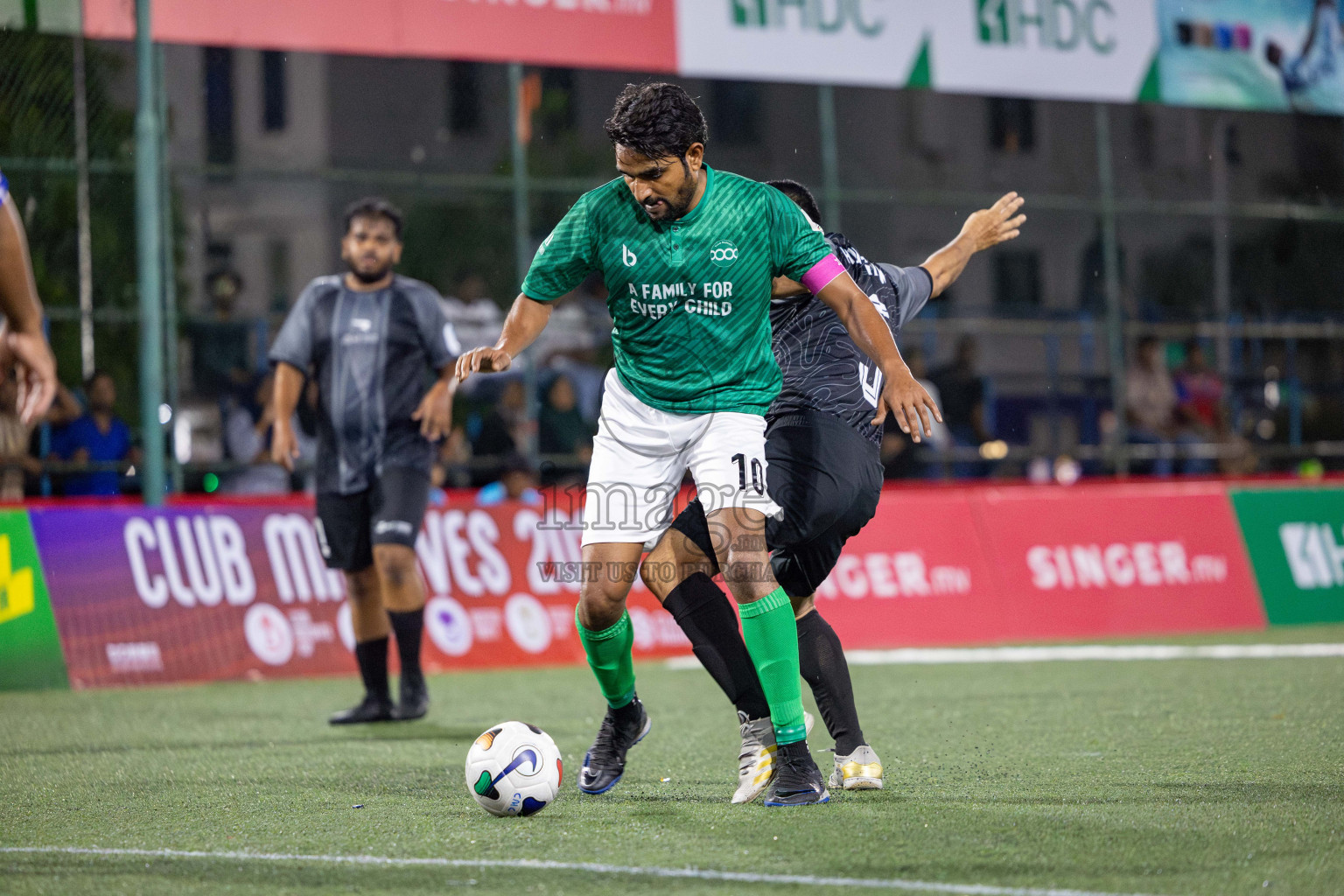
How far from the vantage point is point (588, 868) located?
3.86 metres

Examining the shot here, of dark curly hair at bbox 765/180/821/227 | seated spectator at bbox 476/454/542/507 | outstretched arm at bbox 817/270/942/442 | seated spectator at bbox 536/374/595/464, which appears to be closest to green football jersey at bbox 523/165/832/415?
outstretched arm at bbox 817/270/942/442

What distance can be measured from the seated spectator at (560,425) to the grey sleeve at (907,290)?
27.4ft

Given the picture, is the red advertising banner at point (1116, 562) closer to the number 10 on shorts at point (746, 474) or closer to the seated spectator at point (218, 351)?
the seated spectator at point (218, 351)

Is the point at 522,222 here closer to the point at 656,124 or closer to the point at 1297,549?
the point at 1297,549

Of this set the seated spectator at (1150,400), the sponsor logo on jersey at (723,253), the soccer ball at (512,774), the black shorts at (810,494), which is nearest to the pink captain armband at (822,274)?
the sponsor logo on jersey at (723,253)

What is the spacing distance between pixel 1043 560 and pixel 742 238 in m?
7.55

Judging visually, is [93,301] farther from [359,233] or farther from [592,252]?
[592,252]

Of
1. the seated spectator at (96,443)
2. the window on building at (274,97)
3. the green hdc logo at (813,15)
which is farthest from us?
the window on building at (274,97)

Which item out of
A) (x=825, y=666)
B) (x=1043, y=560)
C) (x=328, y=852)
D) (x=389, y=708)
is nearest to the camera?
(x=328, y=852)

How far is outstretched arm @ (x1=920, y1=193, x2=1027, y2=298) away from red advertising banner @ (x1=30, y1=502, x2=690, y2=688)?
5.11 metres

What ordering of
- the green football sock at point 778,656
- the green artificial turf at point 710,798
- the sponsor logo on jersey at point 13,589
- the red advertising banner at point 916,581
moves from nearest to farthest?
the green artificial turf at point 710,798 < the green football sock at point 778,656 < the sponsor logo on jersey at point 13,589 < the red advertising banner at point 916,581

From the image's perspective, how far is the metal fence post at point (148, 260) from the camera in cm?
1084

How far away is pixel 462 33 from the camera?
13.0m

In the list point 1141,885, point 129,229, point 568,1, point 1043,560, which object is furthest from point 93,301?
point 1141,885
